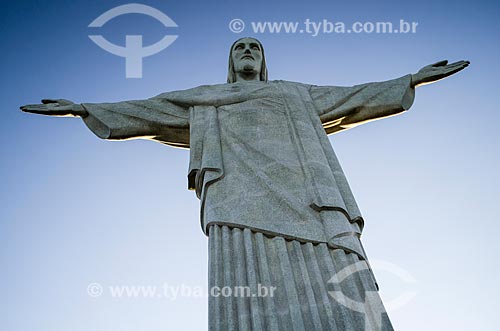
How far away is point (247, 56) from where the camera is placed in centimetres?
1044

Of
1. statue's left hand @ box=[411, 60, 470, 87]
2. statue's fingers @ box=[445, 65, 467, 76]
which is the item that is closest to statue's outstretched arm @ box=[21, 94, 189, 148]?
statue's left hand @ box=[411, 60, 470, 87]

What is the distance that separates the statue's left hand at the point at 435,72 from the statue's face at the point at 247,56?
2.56 meters

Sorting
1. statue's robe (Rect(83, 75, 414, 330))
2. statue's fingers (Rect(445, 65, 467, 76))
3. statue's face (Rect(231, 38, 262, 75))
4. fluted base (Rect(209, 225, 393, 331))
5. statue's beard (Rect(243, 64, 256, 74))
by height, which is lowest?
fluted base (Rect(209, 225, 393, 331))

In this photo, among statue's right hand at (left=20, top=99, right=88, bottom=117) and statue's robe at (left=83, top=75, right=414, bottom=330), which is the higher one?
statue's right hand at (left=20, top=99, right=88, bottom=117)

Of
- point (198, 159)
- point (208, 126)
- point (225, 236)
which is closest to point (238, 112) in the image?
point (208, 126)

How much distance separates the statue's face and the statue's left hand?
256 centimetres

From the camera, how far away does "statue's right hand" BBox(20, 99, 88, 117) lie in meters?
8.99

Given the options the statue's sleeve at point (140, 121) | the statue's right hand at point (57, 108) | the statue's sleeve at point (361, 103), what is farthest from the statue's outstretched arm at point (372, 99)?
the statue's right hand at point (57, 108)

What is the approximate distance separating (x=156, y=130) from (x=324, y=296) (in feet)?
14.2

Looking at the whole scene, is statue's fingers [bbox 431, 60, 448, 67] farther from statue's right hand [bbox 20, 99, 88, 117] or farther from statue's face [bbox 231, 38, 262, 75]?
statue's right hand [bbox 20, 99, 88, 117]

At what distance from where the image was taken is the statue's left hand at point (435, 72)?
9273 mm

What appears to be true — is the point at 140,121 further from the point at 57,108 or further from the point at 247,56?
the point at 247,56

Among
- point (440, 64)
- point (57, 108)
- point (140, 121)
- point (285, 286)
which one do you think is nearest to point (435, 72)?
point (440, 64)

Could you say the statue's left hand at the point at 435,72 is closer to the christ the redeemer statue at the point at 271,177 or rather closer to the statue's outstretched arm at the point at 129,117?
the christ the redeemer statue at the point at 271,177
